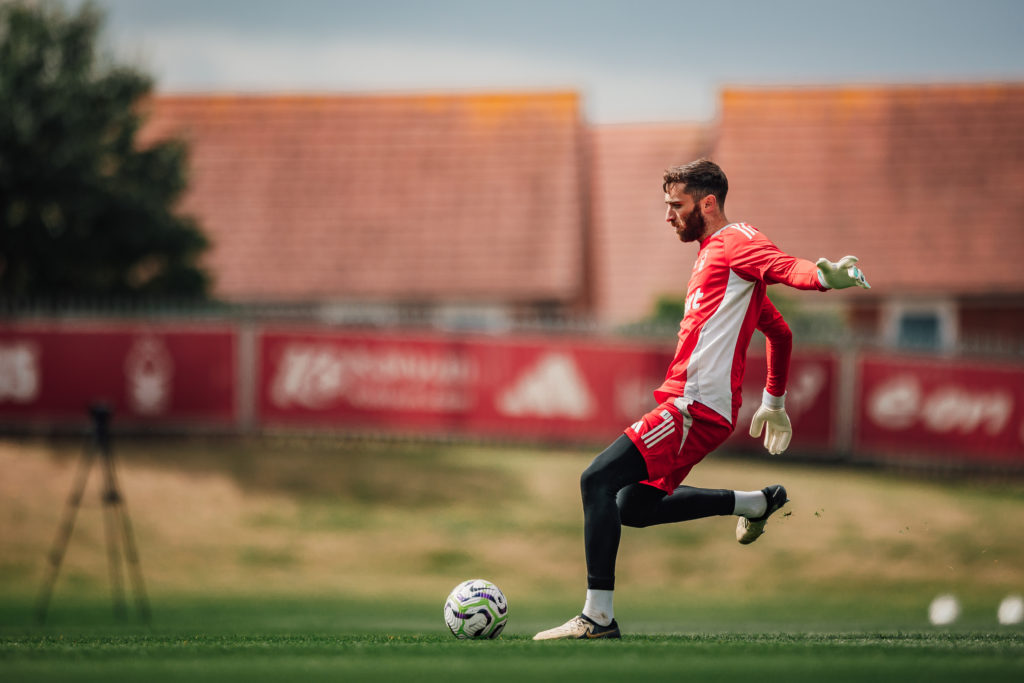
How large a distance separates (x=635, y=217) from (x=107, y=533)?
1876 centimetres

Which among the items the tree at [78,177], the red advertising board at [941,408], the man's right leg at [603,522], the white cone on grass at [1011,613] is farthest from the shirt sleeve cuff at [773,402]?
the tree at [78,177]

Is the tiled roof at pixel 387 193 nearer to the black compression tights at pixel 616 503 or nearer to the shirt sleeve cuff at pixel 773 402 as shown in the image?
the shirt sleeve cuff at pixel 773 402

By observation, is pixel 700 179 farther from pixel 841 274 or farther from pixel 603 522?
pixel 603 522

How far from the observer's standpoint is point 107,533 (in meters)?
16.7

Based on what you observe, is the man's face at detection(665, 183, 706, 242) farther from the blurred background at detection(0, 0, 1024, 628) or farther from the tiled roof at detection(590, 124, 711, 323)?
the tiled roof at detection(590, 124, 711, 323)

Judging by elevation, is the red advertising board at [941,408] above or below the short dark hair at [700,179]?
below

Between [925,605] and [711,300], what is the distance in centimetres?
969

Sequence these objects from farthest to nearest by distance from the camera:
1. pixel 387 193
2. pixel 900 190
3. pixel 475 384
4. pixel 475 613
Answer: pixel 387 193, pixel 900 190, pixel 475 384, pixel 475 613

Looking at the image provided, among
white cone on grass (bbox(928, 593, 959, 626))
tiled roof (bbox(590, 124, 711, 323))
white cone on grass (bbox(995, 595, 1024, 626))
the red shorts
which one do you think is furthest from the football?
tiled roof (bbox(590, 124, 711, 323))

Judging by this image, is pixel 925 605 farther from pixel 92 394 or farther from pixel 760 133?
pixel 760 133

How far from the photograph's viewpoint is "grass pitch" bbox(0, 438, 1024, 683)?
41.3 feet

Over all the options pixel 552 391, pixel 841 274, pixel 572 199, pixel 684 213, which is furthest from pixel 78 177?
pixel 841 274

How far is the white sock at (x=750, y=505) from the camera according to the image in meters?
6.55

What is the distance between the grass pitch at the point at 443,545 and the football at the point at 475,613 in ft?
6.94
